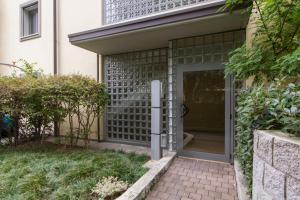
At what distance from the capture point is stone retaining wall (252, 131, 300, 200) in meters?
1.43

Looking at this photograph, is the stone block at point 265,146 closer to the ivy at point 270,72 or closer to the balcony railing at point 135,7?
the ivy at point 270,72

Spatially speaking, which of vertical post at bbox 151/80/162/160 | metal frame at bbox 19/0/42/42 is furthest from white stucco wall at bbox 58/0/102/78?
vertical post at bbox 151/80/162/160

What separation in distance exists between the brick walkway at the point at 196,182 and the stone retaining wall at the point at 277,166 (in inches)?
61.0

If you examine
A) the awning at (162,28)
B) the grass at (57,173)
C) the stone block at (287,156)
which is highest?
the awning at (162,28)

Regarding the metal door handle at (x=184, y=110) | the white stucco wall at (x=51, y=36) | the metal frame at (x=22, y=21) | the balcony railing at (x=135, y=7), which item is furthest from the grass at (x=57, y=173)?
the metal frame at (x=22, y=21)

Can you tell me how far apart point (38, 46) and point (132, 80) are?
516 cm

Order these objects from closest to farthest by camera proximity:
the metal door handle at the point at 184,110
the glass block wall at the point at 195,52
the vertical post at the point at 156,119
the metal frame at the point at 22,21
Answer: the vertical post at the point at 156,119
the glass block wall at the point at 195,52
the metal door handle at the point at 184,110
the metal frame at the point at 22,21

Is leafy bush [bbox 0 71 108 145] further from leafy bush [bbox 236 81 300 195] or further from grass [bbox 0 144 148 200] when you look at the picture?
leafy bush [bbox 236 81 300 195]

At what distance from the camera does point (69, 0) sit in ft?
25.3

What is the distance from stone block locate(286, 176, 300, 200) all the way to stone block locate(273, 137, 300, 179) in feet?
0.13

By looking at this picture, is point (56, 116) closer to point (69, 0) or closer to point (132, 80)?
point (132, 80)

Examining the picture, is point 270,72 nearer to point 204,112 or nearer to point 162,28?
point 204,112

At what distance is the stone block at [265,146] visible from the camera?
1729mm

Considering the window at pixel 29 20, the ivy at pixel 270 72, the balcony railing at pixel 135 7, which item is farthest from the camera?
the window at pixel 29 20
